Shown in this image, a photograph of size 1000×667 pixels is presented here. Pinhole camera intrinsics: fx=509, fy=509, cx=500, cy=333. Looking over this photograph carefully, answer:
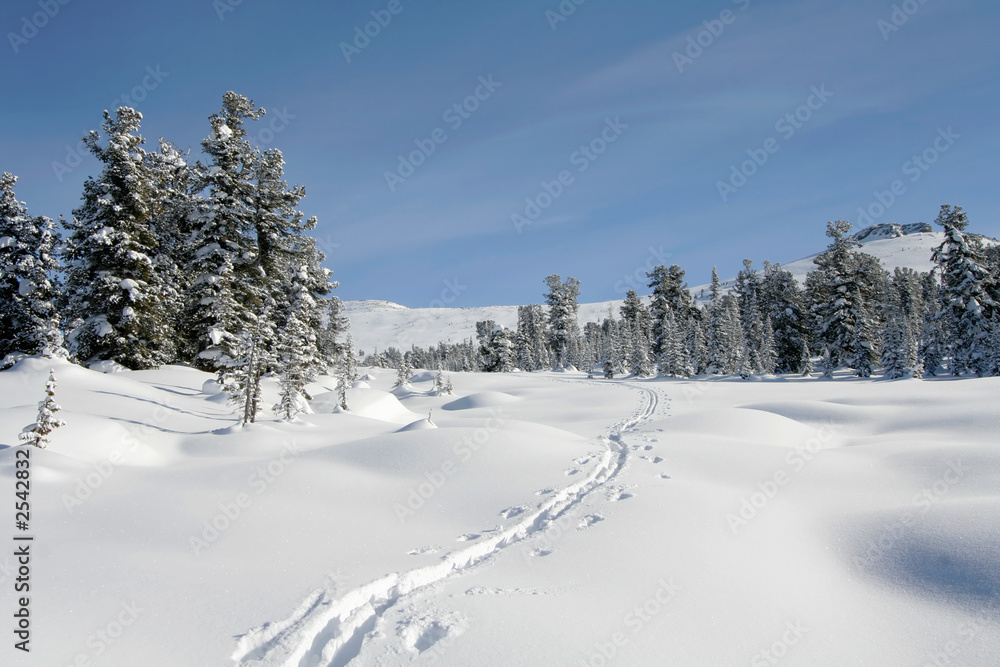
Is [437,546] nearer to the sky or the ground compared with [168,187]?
nearer to the ground

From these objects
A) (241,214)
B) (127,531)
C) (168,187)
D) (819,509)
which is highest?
(168,187)

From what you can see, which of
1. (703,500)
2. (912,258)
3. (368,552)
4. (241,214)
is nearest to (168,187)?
(241,214)

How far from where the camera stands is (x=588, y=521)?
762 centimetres

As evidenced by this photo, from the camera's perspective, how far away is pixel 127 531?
6625 millimetres

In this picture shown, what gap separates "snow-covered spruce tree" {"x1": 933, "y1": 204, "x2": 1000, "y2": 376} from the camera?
3278 centimetres

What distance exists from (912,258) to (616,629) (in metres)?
206

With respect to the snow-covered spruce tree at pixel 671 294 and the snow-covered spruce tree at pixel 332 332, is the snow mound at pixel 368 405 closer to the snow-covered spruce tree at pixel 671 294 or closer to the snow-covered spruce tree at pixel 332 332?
the snow-covered spruce tree at pixel 332 332

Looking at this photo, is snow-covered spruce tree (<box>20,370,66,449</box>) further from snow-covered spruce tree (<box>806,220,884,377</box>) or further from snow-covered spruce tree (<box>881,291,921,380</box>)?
snow-covered spruce tree (<box>806,220,884,377</box>)

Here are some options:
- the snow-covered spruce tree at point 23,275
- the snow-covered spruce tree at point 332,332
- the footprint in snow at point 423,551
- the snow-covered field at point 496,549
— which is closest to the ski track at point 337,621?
the snow-covered field at point 496,549

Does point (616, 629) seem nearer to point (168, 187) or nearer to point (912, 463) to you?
point (912, 463)

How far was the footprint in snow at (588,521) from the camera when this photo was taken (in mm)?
7395

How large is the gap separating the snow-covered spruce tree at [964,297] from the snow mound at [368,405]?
36.1m

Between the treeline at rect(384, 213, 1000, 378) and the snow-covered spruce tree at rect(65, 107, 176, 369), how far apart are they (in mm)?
26532

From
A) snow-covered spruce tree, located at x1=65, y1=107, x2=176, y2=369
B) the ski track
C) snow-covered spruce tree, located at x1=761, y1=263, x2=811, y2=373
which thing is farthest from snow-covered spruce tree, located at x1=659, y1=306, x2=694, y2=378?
the ski track
